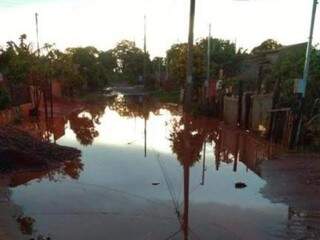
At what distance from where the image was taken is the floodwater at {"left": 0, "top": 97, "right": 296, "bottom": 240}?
7.37 metres

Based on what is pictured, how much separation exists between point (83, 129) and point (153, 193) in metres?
11.8

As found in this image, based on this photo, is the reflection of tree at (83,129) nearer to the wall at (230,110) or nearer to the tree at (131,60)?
the wall at (230,110)

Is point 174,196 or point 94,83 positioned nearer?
point 174,196

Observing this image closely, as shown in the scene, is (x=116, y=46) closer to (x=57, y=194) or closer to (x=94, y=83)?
(x=94, y=83)

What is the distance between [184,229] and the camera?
7.34 meters

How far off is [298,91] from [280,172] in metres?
3.96

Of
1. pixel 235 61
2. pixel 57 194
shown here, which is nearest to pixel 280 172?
pixel 57 194

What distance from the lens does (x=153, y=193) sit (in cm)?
954

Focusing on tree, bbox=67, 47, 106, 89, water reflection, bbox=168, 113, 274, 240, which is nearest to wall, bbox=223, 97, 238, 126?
water reflection, bbox=168, 113, 274, 240

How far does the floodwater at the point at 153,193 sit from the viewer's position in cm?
737

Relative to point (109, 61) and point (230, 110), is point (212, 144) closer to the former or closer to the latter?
point (230, 110)

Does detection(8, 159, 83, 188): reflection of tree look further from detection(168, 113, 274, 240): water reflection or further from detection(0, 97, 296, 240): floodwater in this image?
detection(168, 113, 274, 240): water reflection

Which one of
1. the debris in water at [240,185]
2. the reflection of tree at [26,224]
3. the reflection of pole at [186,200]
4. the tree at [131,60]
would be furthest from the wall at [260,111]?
the tree at [131,60]

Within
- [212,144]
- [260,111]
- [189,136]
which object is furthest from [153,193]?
[260,111]
